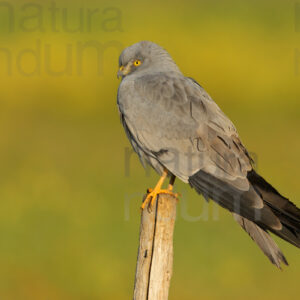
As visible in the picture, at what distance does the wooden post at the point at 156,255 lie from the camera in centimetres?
552

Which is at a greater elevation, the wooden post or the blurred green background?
the blurred green background

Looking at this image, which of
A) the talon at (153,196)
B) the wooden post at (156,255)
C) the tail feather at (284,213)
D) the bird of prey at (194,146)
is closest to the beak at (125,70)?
the bird of prey at (194,146)

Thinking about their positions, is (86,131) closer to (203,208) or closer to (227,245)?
(203,208)

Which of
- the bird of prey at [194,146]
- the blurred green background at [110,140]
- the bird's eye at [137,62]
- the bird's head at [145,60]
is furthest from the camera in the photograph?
the blurred green background at [110,140]

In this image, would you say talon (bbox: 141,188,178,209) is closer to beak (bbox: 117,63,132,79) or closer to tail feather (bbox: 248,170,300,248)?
tail feather (bbox: 248,170,300,248)

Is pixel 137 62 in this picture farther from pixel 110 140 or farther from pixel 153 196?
pixel 110 140

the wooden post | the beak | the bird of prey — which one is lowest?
the wooden post

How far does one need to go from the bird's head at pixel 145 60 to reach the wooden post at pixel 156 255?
5.13 feet

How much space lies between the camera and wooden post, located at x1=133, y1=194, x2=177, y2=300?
5.52 meters

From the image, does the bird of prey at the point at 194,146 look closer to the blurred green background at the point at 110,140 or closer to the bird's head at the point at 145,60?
the bird's head at the point at 145,60

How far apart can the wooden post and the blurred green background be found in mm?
3483

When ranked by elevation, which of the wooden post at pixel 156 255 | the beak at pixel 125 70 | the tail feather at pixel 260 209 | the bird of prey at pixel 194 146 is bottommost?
the wooden post at pixel 156 255

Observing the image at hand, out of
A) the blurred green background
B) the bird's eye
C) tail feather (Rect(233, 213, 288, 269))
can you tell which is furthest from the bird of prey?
the blurred green background

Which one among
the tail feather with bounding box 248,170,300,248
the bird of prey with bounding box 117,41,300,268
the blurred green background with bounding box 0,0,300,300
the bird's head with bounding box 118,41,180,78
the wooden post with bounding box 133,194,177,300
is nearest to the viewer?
the tail feather with bounding box 248,170,300,248
